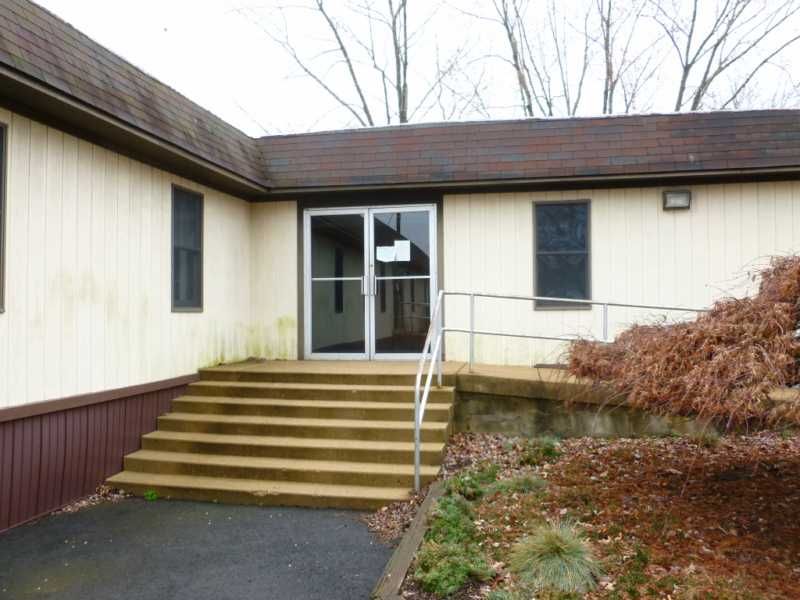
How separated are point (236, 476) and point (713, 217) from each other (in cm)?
609

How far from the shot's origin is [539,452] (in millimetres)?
5438

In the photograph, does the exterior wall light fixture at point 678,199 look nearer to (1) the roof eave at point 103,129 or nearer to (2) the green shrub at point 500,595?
(1) the roof eave at point 103,129

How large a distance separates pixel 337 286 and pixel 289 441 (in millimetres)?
2841

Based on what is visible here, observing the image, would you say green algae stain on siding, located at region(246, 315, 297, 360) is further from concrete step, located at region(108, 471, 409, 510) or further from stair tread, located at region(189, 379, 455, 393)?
concrete step, located at region(108, 471, 409, 510)

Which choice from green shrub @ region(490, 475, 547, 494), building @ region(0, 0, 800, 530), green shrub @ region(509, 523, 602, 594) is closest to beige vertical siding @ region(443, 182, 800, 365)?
building @ region(0, 0, 800, 530)

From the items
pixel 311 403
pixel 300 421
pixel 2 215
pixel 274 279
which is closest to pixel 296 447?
pixel 300 421

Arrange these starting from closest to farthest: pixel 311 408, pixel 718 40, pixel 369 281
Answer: pixel 311 408 → pixel 369 281 → pixel 718 40

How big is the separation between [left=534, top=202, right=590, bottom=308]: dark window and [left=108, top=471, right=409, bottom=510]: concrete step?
3.67 metres

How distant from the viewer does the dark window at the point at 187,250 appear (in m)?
6.43

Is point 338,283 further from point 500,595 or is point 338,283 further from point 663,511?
point 500,595

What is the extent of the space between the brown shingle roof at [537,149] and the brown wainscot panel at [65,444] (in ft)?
11.2

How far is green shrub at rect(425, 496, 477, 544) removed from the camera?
3.71 m

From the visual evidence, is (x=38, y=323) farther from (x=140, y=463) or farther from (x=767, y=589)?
(x=767, y=589)

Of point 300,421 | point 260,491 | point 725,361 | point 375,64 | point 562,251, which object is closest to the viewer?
point 725,361
